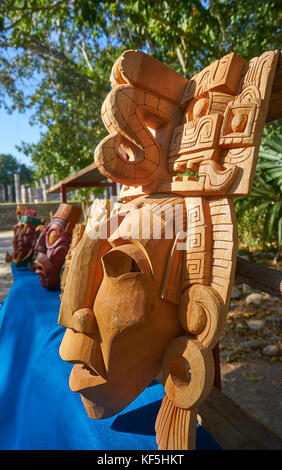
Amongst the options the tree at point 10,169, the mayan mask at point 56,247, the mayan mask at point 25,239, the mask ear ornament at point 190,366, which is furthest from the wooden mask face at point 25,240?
the tree at point 10,169

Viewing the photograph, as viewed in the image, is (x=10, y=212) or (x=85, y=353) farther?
(x=10, y=212)

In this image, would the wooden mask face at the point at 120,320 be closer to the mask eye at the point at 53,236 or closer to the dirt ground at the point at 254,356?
the dirt ground at the point at 254,356

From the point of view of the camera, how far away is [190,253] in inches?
35.7

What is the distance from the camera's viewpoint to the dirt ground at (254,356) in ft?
6.34

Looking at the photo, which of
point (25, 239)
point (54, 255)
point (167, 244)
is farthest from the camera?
point (25, 239)

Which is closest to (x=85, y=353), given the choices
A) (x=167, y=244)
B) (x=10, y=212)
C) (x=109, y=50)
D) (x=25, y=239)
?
(x=167, y=244)

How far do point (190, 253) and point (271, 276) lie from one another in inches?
10.9

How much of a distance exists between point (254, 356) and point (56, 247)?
2059 mm

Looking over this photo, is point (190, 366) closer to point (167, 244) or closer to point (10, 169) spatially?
point (167, 244)

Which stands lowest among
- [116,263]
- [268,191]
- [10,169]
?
[116,263]

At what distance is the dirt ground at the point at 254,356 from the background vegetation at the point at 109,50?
0.87 metres

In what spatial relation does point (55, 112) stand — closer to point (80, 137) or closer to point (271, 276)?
point (80, 137)

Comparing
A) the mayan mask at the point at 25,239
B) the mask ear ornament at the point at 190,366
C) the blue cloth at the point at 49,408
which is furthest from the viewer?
the mayan mask at the point at 25,239

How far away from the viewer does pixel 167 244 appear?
931 millimetres
